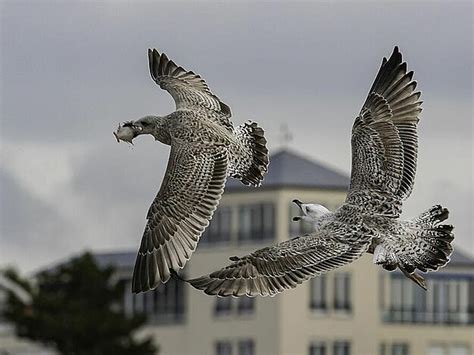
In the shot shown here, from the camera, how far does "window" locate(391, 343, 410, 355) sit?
452 ft

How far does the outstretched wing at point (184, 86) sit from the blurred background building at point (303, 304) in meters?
88.2

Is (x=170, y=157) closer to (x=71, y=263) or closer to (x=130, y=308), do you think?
(x=71, y=263)

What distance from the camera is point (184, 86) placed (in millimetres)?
32156

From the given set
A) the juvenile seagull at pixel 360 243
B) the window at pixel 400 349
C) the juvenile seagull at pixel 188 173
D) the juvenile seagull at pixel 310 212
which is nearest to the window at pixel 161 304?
the window at pixel 400 349

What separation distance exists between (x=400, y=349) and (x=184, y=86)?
107734 mm

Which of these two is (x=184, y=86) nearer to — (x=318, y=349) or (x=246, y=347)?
(x=318, y=349)

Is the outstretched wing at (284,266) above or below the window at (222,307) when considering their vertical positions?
below

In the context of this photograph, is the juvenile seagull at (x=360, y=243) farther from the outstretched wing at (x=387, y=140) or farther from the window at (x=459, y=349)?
the window at (x=459, y=349)

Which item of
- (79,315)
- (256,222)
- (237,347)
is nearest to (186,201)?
(79,315)

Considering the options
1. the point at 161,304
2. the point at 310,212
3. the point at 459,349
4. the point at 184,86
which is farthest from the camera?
the point at 161,304

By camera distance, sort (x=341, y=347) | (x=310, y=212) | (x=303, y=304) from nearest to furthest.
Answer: (x=310, y=212), (x=303, y=304), (x=341, y=347)

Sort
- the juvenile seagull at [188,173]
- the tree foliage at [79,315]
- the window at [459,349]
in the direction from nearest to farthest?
1. the juvenile seagull at [188,173]
2. the tree foliage at [79,315]
3. the window at [459,349]

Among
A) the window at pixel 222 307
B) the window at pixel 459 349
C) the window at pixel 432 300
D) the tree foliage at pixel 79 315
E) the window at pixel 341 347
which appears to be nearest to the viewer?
the tree foliage at pixel 79 315

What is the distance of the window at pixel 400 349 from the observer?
137875mm
